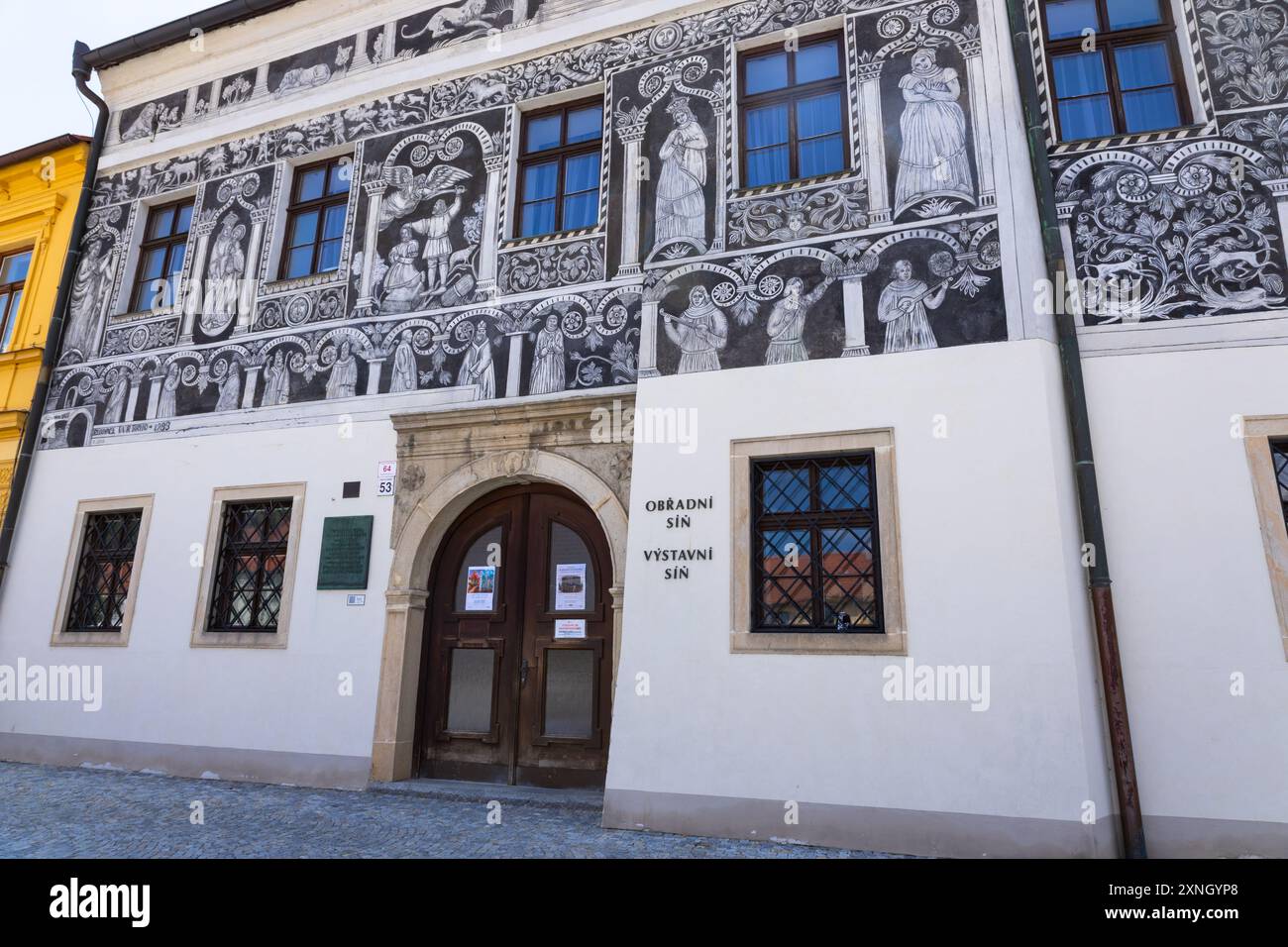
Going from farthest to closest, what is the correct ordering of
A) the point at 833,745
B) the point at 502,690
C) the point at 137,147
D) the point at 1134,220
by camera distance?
1. the point at 137,147
2. the point at 502,690
3. the point at 1134,220
4. the point at 833,745

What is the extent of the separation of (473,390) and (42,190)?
6939mm

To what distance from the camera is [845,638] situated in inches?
209

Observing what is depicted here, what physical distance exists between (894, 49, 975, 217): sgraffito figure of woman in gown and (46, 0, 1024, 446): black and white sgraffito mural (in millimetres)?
17

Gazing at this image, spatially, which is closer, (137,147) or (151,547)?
(151,547)

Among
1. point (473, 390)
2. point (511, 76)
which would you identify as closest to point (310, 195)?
point (511, 76)

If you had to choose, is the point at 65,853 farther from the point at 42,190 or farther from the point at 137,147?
the point at 42,190

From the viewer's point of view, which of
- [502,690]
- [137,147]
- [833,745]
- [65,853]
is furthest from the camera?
[137,147]

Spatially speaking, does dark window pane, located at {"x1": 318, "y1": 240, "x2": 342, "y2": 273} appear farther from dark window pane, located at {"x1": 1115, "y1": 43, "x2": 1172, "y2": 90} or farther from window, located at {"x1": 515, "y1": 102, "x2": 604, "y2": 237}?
dark window pane, located at {"x1": 1115, "y1": 43, "x2": 1172, "y2": 90}

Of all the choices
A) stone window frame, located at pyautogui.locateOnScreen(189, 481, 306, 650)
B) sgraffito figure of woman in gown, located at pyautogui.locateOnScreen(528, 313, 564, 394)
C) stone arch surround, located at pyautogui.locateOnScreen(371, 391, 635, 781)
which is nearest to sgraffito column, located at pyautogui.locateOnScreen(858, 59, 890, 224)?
stone arch surround, located at pyautogui.locateOnScreen(371, 391, 635, 781)

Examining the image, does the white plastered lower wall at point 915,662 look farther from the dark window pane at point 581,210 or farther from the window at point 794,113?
the dark window pane at point 581,210

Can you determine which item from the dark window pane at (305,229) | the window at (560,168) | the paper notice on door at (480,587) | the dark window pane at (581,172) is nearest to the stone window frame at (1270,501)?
the window at (560,168)

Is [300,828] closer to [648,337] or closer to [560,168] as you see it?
[648,337]

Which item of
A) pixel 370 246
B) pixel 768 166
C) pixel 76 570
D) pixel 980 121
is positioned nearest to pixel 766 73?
pixel 768 166

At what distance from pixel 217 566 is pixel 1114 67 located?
8260 millimetres
